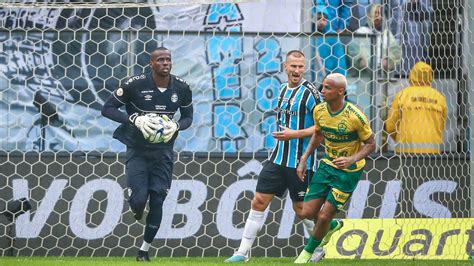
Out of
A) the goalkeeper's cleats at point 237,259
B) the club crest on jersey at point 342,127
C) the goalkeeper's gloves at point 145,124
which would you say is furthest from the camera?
the goalkeeper's cleats at point 237,259

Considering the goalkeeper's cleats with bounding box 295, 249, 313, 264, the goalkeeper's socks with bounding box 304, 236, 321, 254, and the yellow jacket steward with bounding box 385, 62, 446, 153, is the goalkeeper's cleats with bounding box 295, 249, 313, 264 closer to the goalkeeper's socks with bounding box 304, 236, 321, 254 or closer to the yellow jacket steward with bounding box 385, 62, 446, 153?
the goalkeeper's socks with bounding box 304, 236, 321, 254

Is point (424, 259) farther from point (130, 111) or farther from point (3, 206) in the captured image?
point (3, 206)

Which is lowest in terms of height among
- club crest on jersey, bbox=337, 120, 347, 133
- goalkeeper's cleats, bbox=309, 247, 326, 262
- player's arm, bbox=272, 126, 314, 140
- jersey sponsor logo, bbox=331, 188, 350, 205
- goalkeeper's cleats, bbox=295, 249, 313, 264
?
goalkeeper's cleats, bbox=309, 247, 326, 262

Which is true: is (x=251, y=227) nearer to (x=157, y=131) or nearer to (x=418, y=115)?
(x=157, y=131)

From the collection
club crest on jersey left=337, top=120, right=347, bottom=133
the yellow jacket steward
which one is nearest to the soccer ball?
club crest on jersey left=337, top=120, right=347, bottom=133

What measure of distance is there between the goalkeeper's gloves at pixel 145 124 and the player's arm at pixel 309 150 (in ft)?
4.66

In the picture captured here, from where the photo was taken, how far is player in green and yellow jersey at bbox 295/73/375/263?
11.4 meters

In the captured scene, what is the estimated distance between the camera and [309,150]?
11.8m

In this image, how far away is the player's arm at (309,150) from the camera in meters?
11.7

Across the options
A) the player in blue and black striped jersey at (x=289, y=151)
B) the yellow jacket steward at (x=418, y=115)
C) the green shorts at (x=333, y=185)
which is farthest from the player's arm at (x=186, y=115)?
the yellow jacket steward at (x=418, y=115)

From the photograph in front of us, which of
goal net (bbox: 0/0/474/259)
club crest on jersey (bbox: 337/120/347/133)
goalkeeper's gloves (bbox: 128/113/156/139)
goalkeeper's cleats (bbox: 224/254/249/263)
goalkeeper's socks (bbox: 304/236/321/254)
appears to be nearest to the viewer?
club crest on jersey (bbox: 337/120/347/133)

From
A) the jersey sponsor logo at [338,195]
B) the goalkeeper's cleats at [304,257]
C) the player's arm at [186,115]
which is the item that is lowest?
the goalkeeper's cleats at [304,257]

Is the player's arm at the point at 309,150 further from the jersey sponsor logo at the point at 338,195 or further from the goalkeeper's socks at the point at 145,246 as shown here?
the goalkeeper's socks at the point at 145,246

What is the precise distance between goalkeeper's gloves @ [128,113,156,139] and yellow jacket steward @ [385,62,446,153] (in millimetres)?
3093
